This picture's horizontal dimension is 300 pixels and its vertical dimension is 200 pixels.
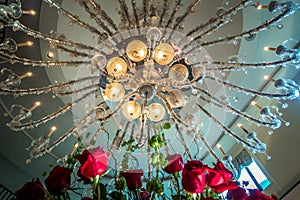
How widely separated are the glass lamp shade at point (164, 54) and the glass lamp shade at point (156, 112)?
27 cm

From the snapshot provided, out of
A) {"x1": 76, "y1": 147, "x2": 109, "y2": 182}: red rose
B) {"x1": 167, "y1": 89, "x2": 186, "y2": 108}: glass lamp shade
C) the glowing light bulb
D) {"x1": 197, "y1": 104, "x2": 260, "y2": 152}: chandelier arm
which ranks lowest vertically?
{"x1": 76, "y1": 147, "x2": 109, "y2": 182}: red rose

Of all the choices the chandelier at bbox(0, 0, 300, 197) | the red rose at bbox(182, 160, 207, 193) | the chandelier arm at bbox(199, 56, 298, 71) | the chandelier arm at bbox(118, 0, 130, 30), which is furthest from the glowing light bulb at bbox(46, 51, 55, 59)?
the red rose at bbox(182, 160, 207, 193)

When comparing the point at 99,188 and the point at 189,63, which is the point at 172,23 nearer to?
the point at 189,63

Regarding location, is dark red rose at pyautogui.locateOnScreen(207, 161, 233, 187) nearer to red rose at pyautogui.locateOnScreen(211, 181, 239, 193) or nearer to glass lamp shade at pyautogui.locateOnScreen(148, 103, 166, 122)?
red rose at pyautogui.locateOnScreen(211, 181, 239, 193)

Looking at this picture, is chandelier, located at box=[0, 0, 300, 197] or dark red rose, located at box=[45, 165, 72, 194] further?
chandelier, located at box=[0, 0, 300, 197]

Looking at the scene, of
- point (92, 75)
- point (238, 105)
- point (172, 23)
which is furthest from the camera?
point (238, 105)

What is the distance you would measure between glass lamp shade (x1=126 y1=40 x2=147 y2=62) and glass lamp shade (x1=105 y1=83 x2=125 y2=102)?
188mm

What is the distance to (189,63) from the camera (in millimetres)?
1747

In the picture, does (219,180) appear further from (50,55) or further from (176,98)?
(50,55)

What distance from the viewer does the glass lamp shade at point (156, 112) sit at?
72.4 inches

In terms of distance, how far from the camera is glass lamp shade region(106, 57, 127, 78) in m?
1.78

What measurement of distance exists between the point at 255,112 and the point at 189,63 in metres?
1.84

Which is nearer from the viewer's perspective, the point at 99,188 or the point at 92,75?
the point at 99,188

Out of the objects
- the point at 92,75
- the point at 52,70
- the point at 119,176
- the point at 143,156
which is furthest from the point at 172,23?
the point at 52,70
